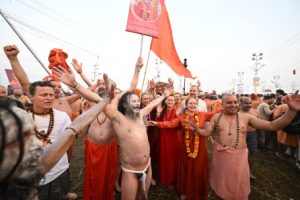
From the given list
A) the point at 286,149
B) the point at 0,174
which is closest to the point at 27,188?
the point at 0,174

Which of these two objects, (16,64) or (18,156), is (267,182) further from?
(16,64)

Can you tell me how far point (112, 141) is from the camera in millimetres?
3736

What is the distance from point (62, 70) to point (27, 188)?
1595mm

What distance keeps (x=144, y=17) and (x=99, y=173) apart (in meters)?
3.97

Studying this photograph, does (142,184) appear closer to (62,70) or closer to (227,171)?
(227,171)

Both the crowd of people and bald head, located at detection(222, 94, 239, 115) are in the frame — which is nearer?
the crowd of people

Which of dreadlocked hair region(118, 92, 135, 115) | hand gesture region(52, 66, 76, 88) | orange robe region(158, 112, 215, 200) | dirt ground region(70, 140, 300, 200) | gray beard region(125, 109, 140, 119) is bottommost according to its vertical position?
dirt ground region(70, 140, 300, 200)

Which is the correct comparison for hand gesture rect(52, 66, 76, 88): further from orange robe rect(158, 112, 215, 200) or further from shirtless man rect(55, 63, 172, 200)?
orange robe rect(158, 112, 215, 200)

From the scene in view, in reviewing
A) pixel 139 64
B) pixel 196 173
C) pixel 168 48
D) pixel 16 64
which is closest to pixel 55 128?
pixel 16 64

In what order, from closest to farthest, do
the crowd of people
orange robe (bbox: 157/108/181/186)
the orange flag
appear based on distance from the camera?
the crowd of people, orange robe (bbox: 157/108/181/186), the orange flag

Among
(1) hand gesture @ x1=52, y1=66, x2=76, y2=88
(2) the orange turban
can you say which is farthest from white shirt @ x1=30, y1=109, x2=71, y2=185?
(2) the orange turban

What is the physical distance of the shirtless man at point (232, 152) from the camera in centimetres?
317

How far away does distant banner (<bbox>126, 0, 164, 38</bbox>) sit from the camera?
16.7 feet

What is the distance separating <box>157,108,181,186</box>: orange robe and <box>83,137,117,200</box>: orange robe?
1644 mm
